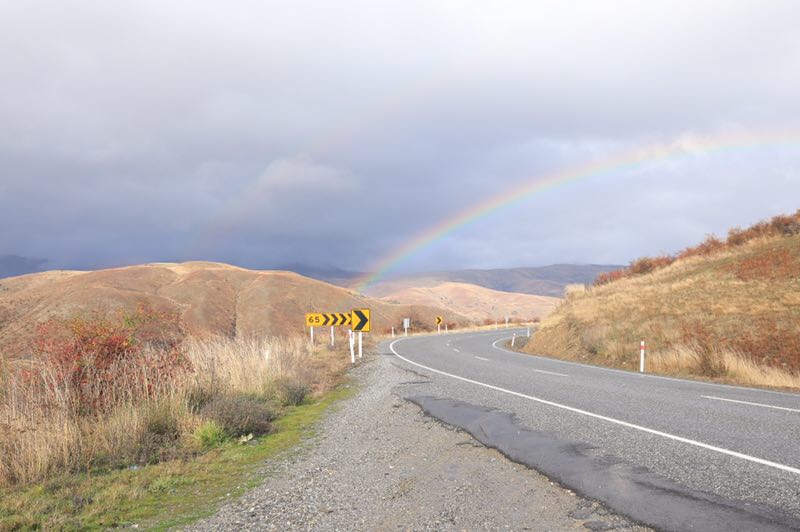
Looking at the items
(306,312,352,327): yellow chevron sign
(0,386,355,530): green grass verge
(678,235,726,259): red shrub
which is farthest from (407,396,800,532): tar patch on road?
(678,235,726,259): red shrub

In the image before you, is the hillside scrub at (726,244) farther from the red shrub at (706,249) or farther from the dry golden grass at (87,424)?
the dry golden grass at (87,424)

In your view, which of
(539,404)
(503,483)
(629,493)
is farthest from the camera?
(539,404)

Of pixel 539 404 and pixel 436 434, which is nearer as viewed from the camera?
pixel 436 434

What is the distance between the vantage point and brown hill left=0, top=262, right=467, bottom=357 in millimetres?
61300

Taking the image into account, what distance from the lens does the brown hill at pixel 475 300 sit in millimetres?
138250

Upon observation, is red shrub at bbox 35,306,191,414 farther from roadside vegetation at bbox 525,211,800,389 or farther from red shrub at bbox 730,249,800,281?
red shrub at bbox 730,249,800,281

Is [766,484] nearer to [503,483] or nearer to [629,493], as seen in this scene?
[629,493]

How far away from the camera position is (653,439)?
763cm

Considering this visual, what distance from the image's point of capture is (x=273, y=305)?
75250mm

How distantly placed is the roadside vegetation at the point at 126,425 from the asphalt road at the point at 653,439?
3.44 meters

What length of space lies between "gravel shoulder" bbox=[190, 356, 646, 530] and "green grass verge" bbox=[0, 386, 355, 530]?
0.37m

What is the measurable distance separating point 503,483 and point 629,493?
4.06 feet

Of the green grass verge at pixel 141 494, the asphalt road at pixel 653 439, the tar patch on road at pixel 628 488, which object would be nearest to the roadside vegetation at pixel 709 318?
the asphalt road at pixel 653 439

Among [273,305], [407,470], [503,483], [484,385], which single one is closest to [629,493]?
[503,483]
